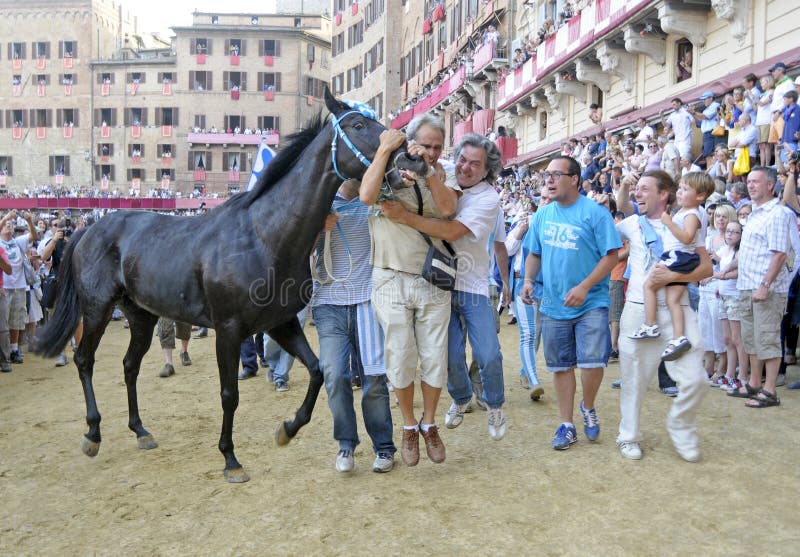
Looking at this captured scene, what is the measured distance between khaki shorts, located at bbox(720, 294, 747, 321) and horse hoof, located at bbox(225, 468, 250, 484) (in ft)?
16.7

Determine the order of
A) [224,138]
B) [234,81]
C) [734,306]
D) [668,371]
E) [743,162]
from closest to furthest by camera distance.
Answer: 1. [668,371]
2. [734,306]
3. [743,162]
4. [224,138]
5. [234,81]

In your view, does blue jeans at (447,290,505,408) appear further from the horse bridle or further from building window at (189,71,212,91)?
building window at (189,71,212,91)

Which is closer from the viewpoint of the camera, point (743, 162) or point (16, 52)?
point (743, 162)

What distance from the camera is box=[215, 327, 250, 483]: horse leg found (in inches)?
172

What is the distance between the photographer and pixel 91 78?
5997 cm

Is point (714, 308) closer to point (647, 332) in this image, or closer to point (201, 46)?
point (647, 332)

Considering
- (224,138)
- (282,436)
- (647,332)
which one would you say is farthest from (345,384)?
(224,138)

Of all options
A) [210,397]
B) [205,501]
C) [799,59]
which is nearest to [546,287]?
[205,501]

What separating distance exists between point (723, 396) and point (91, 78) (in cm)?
6375

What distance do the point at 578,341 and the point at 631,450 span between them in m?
0.81

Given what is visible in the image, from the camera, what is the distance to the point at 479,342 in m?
4.52

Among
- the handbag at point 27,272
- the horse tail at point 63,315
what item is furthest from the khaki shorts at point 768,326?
the handbag at point 27,272

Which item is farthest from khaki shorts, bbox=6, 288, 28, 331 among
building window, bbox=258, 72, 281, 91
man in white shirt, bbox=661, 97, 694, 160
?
building window, bbox=258, 72, 281, 91

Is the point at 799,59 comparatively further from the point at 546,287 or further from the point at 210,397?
the point at 210,397
